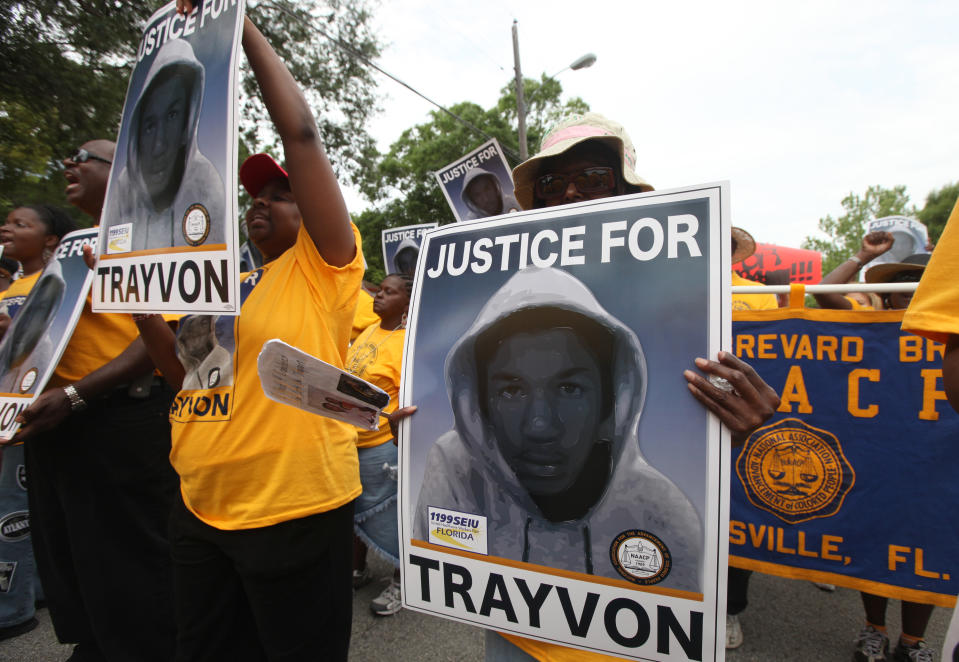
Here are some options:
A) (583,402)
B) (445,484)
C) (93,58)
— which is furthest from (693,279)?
(93,58)

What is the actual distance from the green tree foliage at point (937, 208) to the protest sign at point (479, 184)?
97.4ft

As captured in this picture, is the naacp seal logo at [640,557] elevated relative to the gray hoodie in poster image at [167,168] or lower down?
lower down

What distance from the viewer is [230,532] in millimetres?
1473

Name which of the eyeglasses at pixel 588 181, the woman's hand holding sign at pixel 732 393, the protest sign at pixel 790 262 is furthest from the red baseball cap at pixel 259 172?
the protest sign at pixel 790 262

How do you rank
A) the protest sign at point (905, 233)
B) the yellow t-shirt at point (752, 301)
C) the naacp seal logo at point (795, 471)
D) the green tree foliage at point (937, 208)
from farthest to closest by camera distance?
the green tree foliage at point (937, 208) → the protest sign at point (905, 233) → the yellow t-shirt at point (752, 301) → the naacp seal logo at point (795, 471)

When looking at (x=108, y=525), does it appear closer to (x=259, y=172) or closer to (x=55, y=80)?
(x=259, y=172)

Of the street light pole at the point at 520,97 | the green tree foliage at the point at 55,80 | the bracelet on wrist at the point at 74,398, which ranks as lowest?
the bracelet on wrist at the point at 74,398

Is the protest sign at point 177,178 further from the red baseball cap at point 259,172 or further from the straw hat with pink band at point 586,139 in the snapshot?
the straw hat with pink band at point 586,139

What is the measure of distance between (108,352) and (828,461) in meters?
3.17

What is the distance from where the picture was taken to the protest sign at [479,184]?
540cm

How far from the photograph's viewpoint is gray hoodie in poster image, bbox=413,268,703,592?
3.30 ft

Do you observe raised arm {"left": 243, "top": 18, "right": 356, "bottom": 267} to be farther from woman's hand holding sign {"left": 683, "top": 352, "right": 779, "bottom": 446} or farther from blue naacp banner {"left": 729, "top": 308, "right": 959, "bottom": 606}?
blue naacp banner {"left": 729, "top": 308, "right": 959, "bottom": 606}

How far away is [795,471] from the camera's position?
2.32 meters

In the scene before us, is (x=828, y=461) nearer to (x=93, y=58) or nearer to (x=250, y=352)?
(x=250, y=352)
